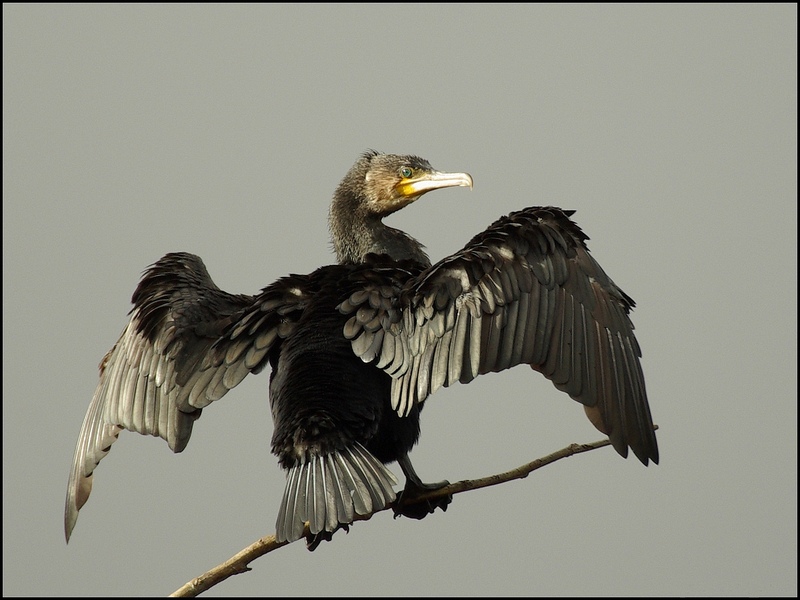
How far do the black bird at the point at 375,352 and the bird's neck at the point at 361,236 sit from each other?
0.78 meters

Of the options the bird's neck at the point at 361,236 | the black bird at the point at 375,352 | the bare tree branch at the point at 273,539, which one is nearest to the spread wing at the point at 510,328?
the black bird at the point at 375,352

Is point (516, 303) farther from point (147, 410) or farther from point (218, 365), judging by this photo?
point (147, 410)

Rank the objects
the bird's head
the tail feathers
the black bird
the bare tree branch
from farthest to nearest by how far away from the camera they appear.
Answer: the bird's head < the black bird < the bare tree branch < the tail feathers

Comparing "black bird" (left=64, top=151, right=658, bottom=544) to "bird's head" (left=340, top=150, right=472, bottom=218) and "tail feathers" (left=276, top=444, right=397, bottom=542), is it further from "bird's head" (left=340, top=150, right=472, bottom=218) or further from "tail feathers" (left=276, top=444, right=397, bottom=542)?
"bird's head" (left=340, top=150, right=472, bottom=218)

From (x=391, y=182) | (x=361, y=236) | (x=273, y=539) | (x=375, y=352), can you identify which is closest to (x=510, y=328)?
(x=375, y=352)

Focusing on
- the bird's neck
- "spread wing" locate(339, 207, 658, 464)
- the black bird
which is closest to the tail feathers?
the black bird

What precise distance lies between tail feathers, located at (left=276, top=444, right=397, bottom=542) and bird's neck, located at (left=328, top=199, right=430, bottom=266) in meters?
1.73

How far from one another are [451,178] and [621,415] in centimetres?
186

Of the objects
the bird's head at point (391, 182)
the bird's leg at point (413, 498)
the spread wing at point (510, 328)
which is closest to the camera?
the spread wing at point (510, 328)

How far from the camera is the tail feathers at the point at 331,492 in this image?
3.75 m

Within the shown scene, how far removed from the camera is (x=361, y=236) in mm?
5715

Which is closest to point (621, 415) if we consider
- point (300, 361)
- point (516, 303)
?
point (516, 303)

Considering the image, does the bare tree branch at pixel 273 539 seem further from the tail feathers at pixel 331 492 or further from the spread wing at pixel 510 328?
the spread wing at pixel 510 328

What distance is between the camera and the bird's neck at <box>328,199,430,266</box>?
5.56 meters
